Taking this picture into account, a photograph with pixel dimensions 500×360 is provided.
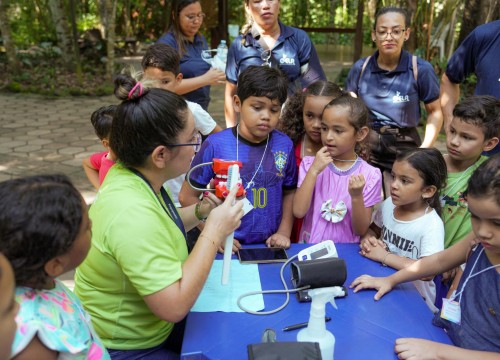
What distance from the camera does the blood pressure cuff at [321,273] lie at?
1.55 metres

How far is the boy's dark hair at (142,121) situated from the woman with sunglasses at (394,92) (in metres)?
1.65

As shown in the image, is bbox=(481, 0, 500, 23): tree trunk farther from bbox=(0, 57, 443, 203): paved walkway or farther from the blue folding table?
the blue folding table

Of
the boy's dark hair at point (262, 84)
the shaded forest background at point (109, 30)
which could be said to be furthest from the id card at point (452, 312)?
the shaded forest background at point (109, 30)

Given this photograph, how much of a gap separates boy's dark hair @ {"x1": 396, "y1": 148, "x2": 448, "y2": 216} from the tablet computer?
0.70 meters

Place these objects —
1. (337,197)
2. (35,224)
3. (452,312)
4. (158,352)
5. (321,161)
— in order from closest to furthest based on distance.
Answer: (35,224) → (452,312) → (158,352) → (321,161) → (337,197)

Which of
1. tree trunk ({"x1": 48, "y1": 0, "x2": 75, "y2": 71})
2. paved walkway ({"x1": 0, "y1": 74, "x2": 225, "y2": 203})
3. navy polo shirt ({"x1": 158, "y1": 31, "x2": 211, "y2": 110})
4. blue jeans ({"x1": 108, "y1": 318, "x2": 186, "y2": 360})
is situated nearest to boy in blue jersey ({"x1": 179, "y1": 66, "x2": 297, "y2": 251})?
blue jeans ({"x1": 108, "y1": 318, "x2": 186, "y2": 360})

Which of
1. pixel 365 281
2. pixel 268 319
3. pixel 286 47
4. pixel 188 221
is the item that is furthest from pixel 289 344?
pixel 286 47

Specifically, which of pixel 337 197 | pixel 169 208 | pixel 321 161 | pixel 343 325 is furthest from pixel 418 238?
pixel 169 208

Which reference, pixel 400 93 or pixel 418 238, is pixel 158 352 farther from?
pixel 400 93

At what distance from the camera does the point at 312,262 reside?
1.60 metres

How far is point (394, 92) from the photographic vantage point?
2.99m

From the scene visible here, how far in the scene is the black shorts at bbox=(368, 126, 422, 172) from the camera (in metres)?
2.96

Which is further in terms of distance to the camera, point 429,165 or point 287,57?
point 287,57

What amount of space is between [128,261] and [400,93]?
2.18 meters
